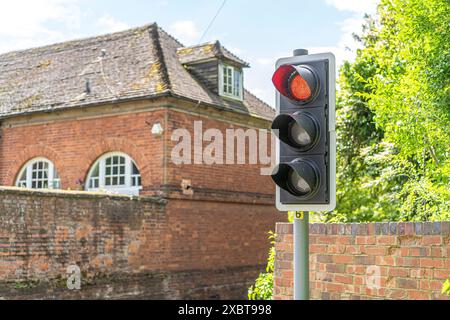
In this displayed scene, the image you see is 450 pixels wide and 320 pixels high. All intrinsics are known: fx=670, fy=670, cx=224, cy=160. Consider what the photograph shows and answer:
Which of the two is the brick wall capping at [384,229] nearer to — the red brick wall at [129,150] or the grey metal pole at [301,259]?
the grey metal pole at [301,259]

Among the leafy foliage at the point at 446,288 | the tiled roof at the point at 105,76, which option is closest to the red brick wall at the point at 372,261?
the leafy foliage at the point at 446,288

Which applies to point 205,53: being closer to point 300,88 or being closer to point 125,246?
point 125,246

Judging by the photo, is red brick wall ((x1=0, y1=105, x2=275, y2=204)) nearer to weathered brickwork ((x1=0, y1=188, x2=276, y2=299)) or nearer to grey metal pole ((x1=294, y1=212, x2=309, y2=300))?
weathered brickwork ((x1=0, y1=188, x2=276, y2=299))

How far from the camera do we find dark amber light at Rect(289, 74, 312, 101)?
4773 millimetres

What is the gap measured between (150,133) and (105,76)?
3.25 meters

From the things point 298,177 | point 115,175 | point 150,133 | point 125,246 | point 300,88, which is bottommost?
point 125,246

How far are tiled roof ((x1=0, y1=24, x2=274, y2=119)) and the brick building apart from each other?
49mm

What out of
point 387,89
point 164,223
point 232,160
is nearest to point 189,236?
point 164,223

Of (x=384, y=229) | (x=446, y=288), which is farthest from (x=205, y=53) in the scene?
(x=446, y=288)

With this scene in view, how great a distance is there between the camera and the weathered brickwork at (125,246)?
14.6 metres

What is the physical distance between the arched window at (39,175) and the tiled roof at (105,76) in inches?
67.7

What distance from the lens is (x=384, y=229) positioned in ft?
22.0

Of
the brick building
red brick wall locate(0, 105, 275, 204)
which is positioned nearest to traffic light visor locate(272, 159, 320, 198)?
Answer: the brick building

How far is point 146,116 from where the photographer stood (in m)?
19.2
